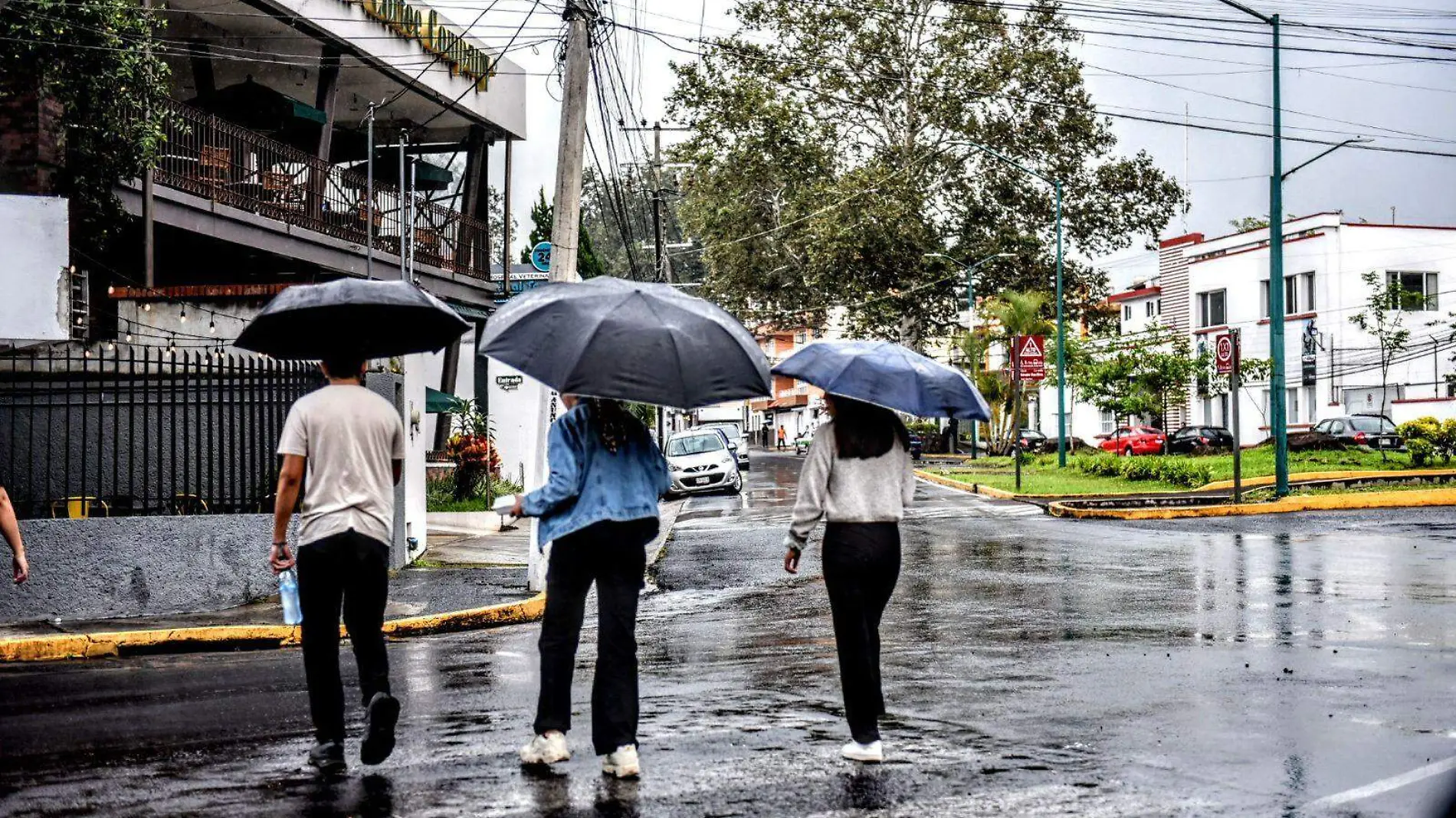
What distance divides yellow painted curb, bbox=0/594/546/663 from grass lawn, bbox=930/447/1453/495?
18078 millimetres

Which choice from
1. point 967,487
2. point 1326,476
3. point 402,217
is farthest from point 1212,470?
point 402,217

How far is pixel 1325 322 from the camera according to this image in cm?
5003

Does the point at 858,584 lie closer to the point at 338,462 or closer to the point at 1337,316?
the point at 338,462

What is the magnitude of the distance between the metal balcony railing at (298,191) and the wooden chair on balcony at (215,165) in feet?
0.05

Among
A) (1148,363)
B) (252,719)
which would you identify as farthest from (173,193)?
(1148,363)

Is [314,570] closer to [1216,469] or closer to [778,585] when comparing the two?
[778,585]

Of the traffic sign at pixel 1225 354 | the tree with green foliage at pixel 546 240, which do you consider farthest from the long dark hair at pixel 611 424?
the tree with green foliage at pixel 546 240

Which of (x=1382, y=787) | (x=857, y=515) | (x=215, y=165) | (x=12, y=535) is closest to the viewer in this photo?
(x=1382, y=787)

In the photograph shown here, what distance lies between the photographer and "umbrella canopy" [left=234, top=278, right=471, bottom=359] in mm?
6602

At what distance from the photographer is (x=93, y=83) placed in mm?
17078

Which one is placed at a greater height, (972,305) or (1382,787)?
(972,305)

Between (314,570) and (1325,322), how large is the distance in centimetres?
4927

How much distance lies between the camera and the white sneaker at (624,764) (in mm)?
5953

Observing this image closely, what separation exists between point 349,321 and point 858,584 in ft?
8.62
